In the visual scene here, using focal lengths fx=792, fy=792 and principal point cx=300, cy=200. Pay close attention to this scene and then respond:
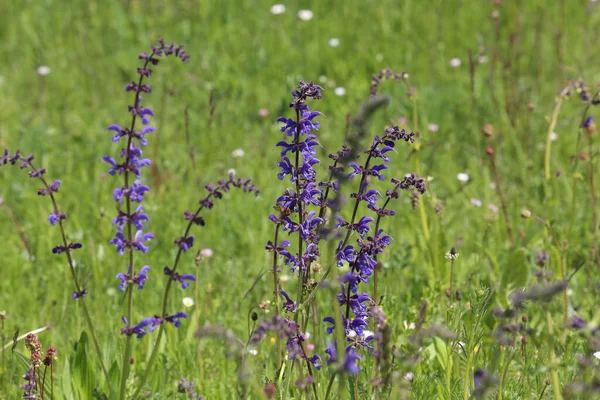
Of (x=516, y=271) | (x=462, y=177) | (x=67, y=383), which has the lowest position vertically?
(x=67, y=383)

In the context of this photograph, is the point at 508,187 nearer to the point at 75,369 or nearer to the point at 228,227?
the point at 228,227

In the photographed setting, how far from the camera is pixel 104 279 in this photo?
409 centimetres

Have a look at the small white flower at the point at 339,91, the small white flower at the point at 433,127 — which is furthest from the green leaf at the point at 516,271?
the small white flower at the point at 339,91

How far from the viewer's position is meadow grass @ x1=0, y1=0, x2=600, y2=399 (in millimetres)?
3137

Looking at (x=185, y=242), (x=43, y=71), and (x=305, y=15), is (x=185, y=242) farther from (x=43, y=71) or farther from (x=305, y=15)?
(x=305, y=15)

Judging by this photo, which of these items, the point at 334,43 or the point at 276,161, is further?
the point at 334,43

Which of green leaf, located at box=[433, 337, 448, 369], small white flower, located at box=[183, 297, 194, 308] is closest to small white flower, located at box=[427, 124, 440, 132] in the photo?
small white flower, located at box=[183, 297, 194, 308]

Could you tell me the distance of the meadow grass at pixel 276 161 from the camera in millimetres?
3137

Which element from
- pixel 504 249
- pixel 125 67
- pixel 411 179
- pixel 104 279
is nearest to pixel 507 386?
pixel 411 179

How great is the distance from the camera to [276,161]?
5.38 m

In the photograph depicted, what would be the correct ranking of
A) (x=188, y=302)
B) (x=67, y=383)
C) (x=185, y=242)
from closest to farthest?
(x=185, y=242), (x=67, y=383), (x=188, y=302)

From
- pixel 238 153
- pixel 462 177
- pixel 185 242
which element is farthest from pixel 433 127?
pixel 185 242

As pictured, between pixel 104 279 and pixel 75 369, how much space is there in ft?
4.09

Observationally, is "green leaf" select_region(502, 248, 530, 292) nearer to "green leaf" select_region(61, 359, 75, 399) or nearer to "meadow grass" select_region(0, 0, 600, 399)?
"meadow grass" select_region(0, 0, 600, 399)
